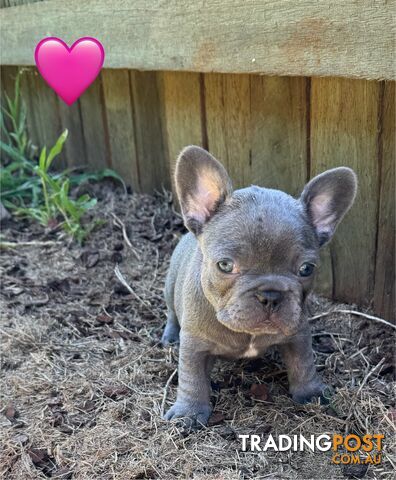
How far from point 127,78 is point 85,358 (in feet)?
7.94

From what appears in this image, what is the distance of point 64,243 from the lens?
15.4 ft

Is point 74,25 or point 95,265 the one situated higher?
point 74,25

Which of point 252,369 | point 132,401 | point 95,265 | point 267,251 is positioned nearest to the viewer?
point 267,251

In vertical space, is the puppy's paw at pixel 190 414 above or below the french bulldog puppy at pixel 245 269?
below

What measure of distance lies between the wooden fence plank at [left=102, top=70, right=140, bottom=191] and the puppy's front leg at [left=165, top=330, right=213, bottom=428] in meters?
2.52

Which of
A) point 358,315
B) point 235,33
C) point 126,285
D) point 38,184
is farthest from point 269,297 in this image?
point 38,184

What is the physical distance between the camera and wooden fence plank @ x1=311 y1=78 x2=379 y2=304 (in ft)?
11.0

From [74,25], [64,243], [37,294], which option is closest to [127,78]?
[74,25]

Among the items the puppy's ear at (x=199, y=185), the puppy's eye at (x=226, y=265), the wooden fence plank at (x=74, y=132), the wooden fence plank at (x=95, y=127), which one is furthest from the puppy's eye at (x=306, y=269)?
the wooden fence plank at (x=74, y=132)

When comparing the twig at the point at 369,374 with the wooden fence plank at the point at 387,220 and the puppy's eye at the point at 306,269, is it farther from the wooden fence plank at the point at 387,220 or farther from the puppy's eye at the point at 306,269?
the puppy's eye at the point at 306,269

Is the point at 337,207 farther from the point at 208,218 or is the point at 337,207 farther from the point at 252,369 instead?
the point at 252,369

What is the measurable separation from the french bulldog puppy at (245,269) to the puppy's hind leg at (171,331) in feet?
1.35

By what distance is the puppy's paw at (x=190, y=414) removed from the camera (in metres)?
2.88

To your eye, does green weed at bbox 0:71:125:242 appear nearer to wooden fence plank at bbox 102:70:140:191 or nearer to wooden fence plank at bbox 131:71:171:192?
wooden fence plank at bbox 102:70:140:191
